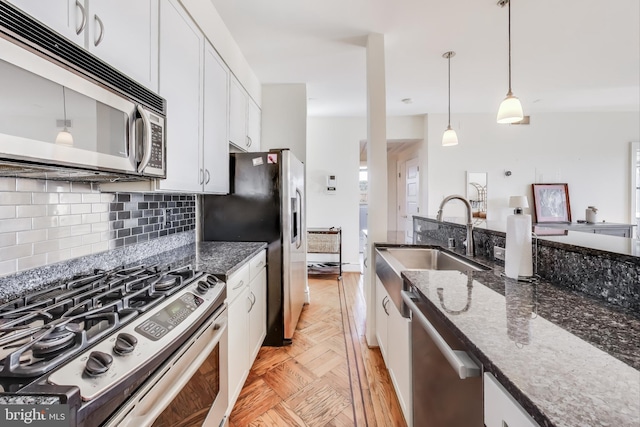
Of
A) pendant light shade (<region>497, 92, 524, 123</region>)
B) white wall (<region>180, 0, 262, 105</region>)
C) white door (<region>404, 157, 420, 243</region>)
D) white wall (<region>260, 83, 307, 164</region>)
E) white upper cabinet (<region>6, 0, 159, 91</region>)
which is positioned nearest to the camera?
white upper cabinet (<region>6, 0, 159, 91</region>)

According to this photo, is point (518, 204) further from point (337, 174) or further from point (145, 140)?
point (337, 174)

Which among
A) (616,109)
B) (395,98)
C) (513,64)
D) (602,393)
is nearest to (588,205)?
(616,109)

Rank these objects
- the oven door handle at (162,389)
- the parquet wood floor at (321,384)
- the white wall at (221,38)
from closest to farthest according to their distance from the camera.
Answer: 1. the oven door handle at (162,389)
2. the parquet wood floor at (321,384)
3. the white wall at (221,38)

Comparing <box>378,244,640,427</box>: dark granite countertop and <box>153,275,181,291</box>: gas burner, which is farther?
<box>153,275,181,291</box>: gas burner

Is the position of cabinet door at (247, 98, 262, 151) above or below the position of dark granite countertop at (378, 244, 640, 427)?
above

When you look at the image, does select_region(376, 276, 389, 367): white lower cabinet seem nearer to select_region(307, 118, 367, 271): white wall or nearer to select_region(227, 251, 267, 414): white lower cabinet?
select_region(227, 251, 267, 414): white lower cabinet

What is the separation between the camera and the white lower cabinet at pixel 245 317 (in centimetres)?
157

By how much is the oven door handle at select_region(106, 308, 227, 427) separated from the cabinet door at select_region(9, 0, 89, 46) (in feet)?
3.46

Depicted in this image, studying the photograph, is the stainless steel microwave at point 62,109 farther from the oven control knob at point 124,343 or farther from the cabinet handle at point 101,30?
the oven control knob at point 124,343

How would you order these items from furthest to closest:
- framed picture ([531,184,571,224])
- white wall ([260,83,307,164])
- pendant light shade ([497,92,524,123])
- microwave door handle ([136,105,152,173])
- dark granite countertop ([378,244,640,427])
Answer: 1. framed picture ([531,184,571,224])
2. white wall ([260,83,307,164])
3. pendant light shade ([497,92,524,123])
4. microwave door handle ([136,105,152,173])
5. dark granite countertop ([378,244,640,427])

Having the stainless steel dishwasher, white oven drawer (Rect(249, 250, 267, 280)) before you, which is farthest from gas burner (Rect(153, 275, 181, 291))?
the stainless steel dishwasher

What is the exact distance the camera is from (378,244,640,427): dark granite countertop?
47 cm

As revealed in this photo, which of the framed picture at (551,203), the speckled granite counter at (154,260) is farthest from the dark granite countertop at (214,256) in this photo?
the framed picture at (551,203)

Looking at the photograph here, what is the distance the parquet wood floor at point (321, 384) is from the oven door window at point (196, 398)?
51 cm
